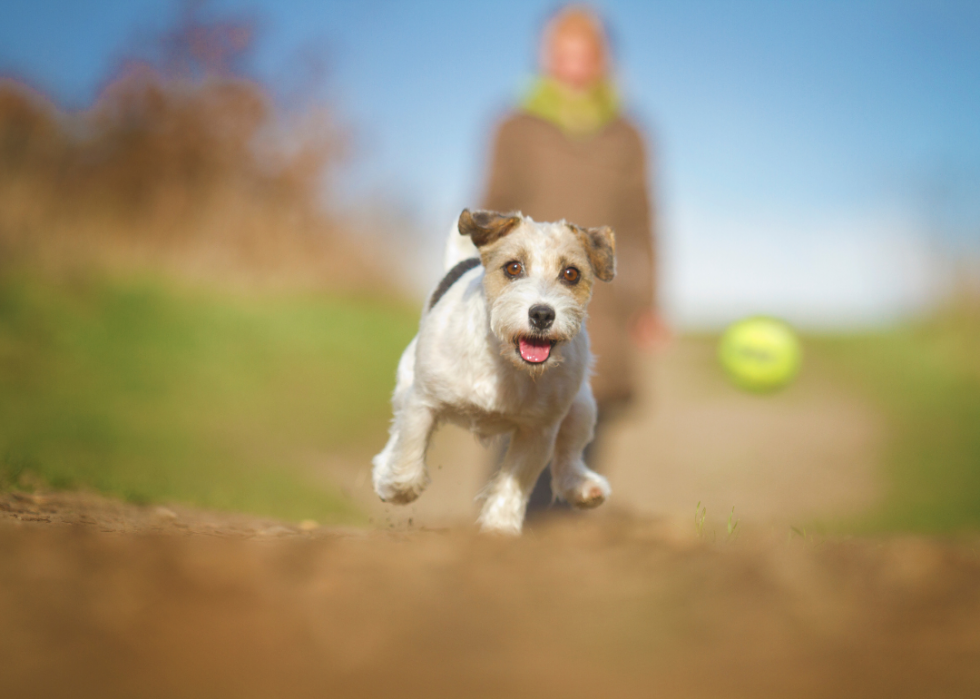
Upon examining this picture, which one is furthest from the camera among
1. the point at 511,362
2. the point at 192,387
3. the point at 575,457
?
the point at 192,387

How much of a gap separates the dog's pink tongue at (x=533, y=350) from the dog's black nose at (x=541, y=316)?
100 millimetres

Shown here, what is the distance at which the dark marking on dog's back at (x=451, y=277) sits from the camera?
163 inches

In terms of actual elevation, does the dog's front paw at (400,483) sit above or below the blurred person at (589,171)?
below

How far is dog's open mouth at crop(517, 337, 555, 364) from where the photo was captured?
3.22m

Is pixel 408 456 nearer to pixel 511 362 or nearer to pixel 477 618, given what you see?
pixel 511 362

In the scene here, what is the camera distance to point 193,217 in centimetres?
1387

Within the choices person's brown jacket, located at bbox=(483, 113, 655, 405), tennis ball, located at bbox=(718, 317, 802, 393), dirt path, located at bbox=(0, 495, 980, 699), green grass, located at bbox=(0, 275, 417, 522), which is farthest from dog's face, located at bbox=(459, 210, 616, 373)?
green grass, located at bbox=(0, 275, 417, 522)

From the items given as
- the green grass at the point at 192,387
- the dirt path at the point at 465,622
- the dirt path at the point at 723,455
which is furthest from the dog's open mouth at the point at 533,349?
the dirt path at the point at 723,455

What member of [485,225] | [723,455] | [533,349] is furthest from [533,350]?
[723,455]

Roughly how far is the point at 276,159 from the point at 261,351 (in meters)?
5.11

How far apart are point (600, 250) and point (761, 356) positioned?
297cm

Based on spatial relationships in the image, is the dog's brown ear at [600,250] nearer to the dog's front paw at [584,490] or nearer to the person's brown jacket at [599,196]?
the dog's front paw at [584,490]

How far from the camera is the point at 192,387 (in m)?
10.5

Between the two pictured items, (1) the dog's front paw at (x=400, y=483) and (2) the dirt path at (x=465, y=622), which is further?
(1) the dog's front paw at (x=400, y=483)
